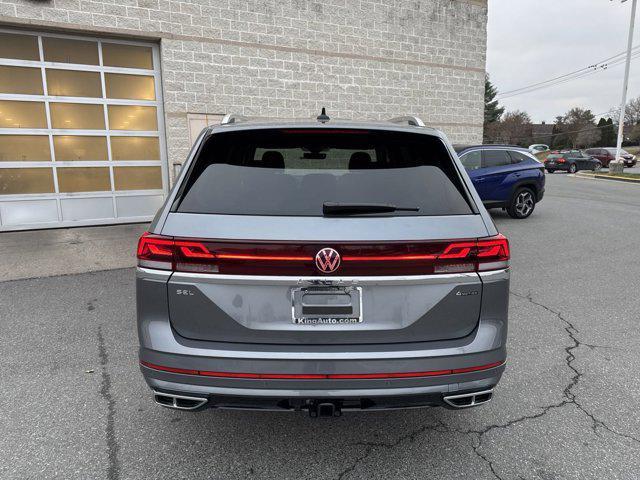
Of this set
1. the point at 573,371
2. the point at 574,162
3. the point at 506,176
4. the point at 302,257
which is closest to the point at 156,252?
the point at 302,257

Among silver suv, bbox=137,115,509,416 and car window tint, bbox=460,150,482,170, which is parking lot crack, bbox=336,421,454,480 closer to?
silver suv, bbox=137,115,509,416

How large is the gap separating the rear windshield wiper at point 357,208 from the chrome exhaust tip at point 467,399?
89 cm

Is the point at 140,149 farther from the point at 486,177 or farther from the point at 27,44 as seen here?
the point at 486,177

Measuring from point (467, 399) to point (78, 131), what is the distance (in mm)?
9300

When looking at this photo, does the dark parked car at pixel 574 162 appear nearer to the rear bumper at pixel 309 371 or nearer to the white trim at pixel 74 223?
the white trim at pixel 74 223

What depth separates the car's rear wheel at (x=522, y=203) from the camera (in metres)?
10.4

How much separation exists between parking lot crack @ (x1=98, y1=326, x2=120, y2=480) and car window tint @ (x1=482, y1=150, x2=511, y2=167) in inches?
359

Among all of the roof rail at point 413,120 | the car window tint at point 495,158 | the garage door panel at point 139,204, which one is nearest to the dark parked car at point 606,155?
the car window tint at point 495,158

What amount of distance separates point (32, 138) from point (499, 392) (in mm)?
9347

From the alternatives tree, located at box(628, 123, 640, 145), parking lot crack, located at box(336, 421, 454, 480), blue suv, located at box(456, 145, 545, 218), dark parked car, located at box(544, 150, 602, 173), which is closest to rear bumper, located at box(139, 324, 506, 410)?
parking lot crack, located at box(336, 421, 454, 480)

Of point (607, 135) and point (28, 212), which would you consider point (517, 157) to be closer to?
point (28, 212)

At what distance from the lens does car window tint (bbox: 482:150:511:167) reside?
10.4m

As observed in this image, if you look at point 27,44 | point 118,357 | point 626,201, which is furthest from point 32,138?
point 626,201

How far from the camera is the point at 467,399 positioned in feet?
6.87
